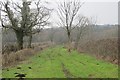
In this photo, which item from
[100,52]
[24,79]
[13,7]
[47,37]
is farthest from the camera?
[47,37]

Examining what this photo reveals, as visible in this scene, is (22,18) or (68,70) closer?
(68,70)

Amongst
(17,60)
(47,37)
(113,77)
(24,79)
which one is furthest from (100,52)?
(47,37)

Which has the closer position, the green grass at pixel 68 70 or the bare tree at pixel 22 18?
the green grass at pixel 68 70

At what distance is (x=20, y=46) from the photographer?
148 feet

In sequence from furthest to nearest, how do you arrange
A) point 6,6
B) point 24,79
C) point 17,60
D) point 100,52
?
point 6,6, point 100,52, point 17,60, point 24,79

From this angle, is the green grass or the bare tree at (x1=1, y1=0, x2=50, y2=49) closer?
the green grass

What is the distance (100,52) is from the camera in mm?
30234

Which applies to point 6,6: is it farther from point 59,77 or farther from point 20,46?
point 59,77

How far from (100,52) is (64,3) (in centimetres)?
1952

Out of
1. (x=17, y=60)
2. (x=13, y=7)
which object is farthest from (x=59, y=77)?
(x=13, y=7)

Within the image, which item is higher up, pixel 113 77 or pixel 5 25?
pixel 5 25

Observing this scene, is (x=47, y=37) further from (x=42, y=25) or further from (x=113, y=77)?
(x=113, y=77)

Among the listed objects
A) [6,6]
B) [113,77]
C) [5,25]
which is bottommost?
[113,77]

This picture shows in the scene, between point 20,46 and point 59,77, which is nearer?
point 59,77
